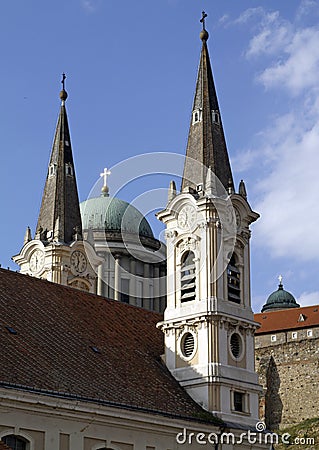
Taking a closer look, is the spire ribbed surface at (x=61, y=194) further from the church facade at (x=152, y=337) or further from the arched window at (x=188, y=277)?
the arched window at (x=188, y=277)

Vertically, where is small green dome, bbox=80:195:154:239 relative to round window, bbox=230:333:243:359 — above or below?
above

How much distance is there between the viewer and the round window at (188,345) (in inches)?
1683

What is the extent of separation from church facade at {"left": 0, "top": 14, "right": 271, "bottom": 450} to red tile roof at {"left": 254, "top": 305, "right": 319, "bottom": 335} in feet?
149

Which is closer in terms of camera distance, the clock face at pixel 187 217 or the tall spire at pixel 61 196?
the clock face at pixel 187 217

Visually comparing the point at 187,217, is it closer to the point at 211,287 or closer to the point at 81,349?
the point at 211,287

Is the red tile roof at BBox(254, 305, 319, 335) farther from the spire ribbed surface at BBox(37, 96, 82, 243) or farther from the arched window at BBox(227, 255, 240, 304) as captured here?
the arched window at BBox(227, 255, 240, 304)

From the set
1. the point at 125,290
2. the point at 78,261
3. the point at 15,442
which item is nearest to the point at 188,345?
the point at 78,261

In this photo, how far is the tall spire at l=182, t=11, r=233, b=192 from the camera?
45.4 m

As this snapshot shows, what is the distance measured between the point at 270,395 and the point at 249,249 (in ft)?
165

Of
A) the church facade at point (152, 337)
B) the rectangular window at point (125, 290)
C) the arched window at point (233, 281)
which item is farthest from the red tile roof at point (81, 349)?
the rectangular window at point (125, 290)

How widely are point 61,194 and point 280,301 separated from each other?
227 feet

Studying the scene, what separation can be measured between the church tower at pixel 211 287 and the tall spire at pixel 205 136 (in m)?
0.06

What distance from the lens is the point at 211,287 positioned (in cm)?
4275

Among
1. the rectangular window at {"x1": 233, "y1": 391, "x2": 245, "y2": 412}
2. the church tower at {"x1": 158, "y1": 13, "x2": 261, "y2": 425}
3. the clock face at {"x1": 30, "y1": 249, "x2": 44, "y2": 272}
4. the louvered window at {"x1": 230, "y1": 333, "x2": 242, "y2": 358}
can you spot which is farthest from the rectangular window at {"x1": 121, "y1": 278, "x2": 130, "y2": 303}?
the rectangular window at {"x1": 233, "y1": 391, "x2": 245, "y2": 412}
